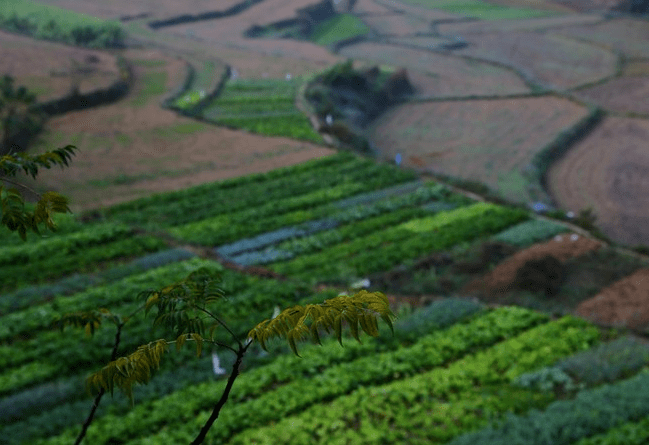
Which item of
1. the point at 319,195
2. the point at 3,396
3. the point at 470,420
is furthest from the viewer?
the point at 319,195

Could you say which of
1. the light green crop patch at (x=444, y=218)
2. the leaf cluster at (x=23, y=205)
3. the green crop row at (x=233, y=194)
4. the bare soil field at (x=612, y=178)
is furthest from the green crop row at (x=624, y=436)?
the green crop row at (x=233, y=194)

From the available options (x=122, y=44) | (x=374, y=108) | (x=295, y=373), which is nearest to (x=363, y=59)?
(x=374, y=108)

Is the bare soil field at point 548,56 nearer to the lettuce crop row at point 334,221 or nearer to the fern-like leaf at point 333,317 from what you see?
the lettuce crop row at point 334,221

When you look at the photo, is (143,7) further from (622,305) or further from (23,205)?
(23,205)

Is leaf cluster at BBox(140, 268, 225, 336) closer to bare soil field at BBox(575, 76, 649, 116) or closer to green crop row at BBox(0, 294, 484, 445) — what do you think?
green crop row at BBox(0, 294, 484, 445)

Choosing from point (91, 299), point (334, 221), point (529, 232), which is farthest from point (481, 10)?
point (91, 299)

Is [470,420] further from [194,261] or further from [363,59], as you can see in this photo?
[363,59]
